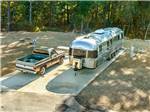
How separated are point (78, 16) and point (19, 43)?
14128mm

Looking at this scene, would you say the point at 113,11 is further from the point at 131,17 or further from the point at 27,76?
the point at 27,76

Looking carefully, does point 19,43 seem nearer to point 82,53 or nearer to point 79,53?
point 79,53

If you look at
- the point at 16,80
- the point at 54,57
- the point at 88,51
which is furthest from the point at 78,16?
the point at 16,80

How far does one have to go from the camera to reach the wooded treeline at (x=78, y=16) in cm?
3967

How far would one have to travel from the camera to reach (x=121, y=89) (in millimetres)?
19906

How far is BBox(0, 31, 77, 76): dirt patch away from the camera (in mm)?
25233

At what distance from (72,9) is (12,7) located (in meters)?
9.62

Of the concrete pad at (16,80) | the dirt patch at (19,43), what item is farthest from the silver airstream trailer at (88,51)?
the dirt patch at (19,43)

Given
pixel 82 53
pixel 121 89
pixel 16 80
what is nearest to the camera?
pixel 121 89

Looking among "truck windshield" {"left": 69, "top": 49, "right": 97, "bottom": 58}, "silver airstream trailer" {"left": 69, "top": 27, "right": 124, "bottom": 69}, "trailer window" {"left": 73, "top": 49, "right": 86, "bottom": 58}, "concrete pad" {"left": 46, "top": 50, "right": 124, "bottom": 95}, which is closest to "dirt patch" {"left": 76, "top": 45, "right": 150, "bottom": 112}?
"concrete pad" {"left": 46, "top": 50, "right": 124, "bottom": 95}

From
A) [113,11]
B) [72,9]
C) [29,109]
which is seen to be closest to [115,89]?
[29,109]

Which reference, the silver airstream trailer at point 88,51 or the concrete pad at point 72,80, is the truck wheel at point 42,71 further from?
the silver airstream trailer at point 88,51

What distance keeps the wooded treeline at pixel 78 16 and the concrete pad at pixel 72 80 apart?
16.6 metres

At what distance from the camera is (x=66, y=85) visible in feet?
67.8
